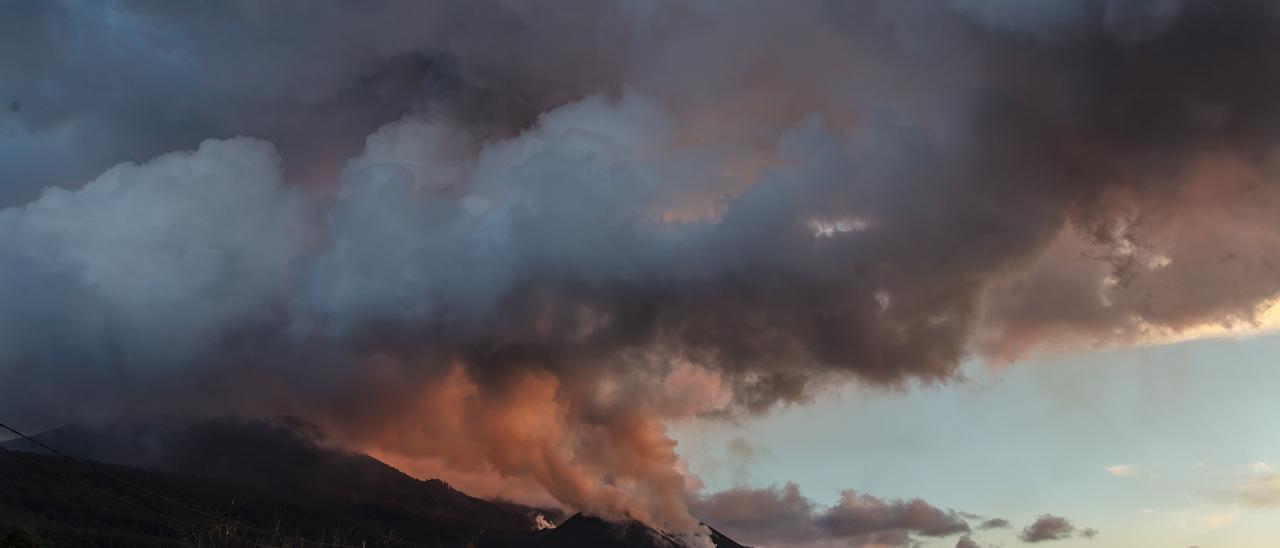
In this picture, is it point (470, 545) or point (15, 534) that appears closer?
point (15, 534)

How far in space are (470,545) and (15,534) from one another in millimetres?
42383

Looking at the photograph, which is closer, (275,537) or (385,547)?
(385,547)

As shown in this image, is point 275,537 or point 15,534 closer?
point 15,534

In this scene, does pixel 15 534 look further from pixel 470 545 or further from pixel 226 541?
pixel 470 545

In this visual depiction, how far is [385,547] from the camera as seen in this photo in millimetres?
89188

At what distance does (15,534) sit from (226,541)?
1851 cm

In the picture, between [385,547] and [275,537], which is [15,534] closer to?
[275,537]

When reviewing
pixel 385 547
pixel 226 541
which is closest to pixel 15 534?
pixel 226 541

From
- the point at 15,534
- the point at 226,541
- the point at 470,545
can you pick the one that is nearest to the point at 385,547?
the point at 470,545

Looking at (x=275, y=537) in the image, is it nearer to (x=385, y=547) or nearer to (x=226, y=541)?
(x=226, y=541)

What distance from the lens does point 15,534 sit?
86500 mm

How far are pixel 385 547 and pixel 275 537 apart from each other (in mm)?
16763

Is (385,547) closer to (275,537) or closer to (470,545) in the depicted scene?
(470,545)

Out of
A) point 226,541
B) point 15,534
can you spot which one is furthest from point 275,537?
point 15,534
